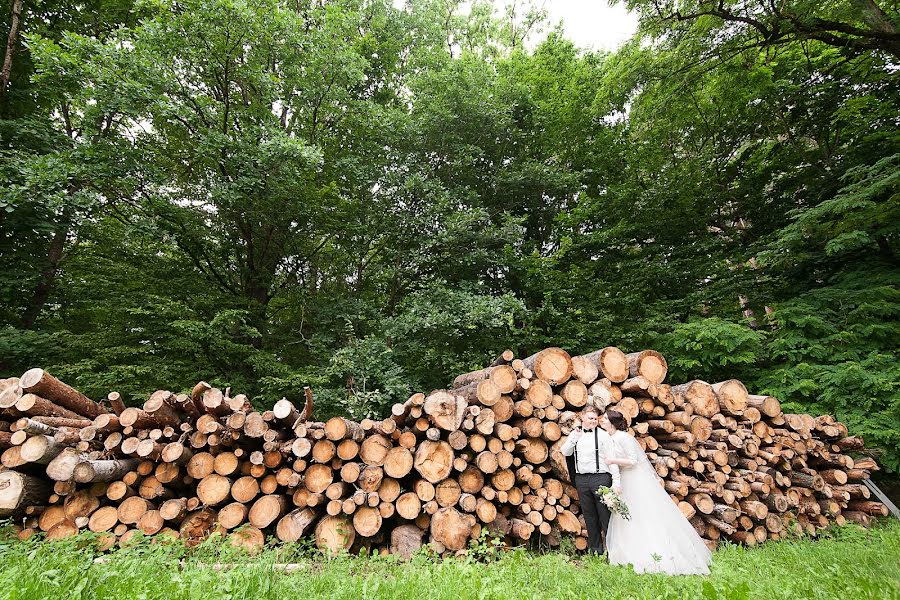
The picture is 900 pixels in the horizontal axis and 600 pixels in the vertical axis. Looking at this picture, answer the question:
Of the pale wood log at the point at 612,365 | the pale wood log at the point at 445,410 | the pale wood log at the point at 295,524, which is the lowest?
the pale wood log at the point at 295,524

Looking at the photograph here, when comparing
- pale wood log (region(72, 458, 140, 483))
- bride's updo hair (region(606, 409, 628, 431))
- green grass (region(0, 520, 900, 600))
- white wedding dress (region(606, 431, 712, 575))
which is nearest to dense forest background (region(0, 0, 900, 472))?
pale wood log (region(72, 458, 140, 483))

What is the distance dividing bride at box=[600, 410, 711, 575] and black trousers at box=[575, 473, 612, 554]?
11 cm

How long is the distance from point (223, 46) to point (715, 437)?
30.9 feet

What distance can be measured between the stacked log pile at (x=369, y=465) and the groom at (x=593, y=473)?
404mm

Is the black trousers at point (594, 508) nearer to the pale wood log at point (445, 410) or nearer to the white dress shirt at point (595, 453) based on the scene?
the white dress shirt at point (595, 453)

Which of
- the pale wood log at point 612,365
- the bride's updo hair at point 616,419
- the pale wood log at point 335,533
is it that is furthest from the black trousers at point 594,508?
the pale wood log at point 335,533

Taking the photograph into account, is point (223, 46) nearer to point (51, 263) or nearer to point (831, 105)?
point (51, 263)

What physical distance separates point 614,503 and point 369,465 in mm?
2278

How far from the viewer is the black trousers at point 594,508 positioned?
12.2ft

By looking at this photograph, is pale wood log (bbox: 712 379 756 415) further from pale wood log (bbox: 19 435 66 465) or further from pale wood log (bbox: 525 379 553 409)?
pale wood log (bbox: 19 435 66 465)

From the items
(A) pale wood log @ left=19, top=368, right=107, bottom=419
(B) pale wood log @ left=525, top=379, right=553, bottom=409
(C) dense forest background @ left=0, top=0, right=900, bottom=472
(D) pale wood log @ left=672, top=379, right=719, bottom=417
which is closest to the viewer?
(A) pale wood log @ left=19, top=368, right=107, bottom=419

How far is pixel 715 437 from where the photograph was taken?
16.2ft

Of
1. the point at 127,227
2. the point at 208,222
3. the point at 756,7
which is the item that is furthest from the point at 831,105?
the point at 127,227

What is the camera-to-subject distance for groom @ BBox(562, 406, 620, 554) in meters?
3.73
